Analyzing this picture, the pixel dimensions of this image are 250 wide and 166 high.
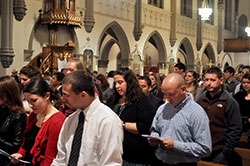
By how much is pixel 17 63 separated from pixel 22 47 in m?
0.61

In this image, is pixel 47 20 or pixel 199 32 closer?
pixel 47 20

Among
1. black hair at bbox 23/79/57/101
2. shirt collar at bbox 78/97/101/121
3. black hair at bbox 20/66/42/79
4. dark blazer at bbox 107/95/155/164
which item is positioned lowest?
dark blazer at bbox 107/95/155/164

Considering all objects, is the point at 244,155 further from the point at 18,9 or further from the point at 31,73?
the point at 18,9

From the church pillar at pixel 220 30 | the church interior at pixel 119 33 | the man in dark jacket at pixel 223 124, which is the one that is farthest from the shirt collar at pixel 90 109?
the church pillar at pixel 220 30

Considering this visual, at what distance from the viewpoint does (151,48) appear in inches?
1024

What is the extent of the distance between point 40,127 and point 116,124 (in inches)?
43.0

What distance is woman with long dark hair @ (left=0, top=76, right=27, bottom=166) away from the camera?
3174 mm

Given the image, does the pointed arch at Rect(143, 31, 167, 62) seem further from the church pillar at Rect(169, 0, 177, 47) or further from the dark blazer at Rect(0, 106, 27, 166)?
the dark blazer at Rect(0, 106, 27, 166)

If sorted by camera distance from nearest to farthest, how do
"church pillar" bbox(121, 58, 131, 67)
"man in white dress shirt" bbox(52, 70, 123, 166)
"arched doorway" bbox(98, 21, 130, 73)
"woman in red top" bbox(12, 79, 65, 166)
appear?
"man in white dress shirt" bbox(52, 70, 123, 166), "woman in red top" bbox(12, 79, 65, 166), "arched doorway" bbox(98, 21, 130, 73), "church pillar" bbox(121, 58, 131, 67)

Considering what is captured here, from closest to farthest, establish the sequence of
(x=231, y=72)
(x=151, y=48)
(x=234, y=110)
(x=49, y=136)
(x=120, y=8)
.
→ (x=49, y=136), (x=234, y=110), (x=231, y=72), (x=120, y=8), (x=151, y=48)

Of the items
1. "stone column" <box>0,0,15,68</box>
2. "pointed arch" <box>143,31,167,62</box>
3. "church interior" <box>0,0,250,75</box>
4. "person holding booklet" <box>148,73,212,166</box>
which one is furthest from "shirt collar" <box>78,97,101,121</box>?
"pointed arch" <box>143,31,167,62</box>

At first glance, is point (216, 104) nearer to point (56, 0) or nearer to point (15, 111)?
point (15, 111)

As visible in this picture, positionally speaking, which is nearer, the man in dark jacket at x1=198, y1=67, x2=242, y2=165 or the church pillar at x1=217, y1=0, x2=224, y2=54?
the man in dark jacket at x1=198, y1=67, x2=242, y2=165

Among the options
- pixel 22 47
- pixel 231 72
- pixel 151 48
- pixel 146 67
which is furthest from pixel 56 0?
pixel 151 48
